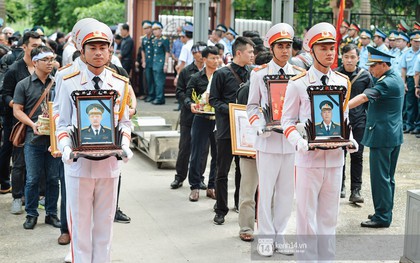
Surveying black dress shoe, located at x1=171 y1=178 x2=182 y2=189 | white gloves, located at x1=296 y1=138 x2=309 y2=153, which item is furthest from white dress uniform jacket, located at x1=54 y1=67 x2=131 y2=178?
black dress shoe, located at x1=171 y1=178 x2=182 y2=189

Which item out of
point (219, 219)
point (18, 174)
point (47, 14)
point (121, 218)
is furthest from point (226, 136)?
point (47, 14)

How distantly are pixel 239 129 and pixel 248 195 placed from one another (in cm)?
75

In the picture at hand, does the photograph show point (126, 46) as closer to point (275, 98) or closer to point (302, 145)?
point (275, 98)

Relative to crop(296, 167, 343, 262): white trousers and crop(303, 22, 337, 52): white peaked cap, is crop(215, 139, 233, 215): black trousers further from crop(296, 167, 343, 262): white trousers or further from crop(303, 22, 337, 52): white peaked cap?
crop(303, 22, 337, 52): white peaked cap

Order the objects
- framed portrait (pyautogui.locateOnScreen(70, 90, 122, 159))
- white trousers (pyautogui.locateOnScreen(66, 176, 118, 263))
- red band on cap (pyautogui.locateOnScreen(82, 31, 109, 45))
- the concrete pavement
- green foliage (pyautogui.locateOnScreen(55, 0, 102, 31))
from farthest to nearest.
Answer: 1. green foliage (pyautogui.locateOnScreen(55, 0, 102, 31))
2. the concrete pavement
3. white trousers (pyautogui.locateOnScreen(66, 176, 118, 263))
4. red band on cap (pyautogui.locateOnScreen(82, 31, 109, 45))
5. framed portrait (pyautogui.locateOnScreen(70, 90, 122, 159))

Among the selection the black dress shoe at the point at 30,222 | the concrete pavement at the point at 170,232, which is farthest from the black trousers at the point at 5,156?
the black dress shoe at the point at 30,222

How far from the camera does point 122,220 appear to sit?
897cm

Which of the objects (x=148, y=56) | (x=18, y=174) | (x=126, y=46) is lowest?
A: (x=18, y=174)

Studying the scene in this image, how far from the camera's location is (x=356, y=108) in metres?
10.1

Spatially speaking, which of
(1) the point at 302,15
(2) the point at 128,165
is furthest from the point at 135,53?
(2) the point at 128,165

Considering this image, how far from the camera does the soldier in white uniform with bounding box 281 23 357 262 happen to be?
257 inches

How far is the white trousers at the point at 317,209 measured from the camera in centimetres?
654

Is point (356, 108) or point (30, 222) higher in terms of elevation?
point (356, 108)

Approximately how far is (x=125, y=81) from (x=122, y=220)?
3.09 metres
